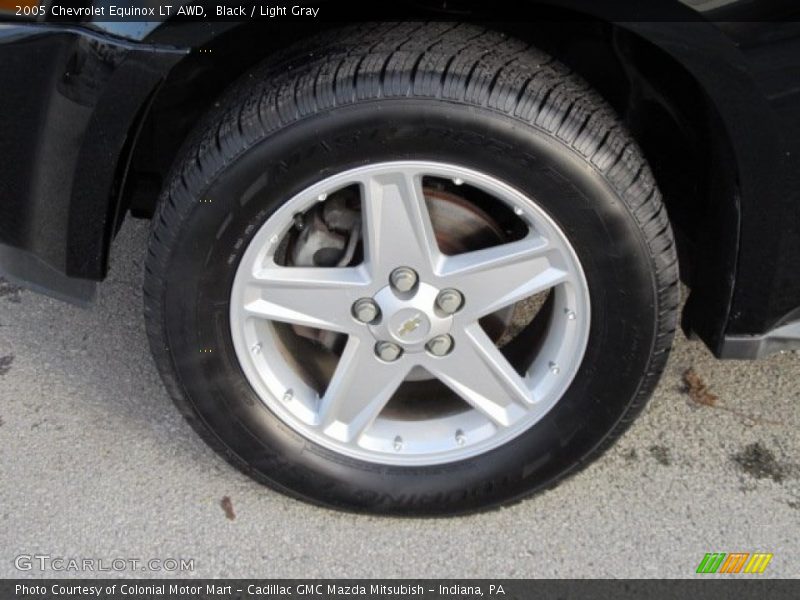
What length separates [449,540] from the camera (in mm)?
2334

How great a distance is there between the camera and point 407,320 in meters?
2.15

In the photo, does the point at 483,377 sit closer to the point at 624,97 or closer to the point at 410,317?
the point at 410,317

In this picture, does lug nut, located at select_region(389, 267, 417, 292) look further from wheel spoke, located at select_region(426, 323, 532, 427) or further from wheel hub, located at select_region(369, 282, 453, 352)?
wheel spoke, located at select_region(426, 323, 532, 427)

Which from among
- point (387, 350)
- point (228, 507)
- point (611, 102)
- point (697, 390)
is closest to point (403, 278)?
point (387, 350)

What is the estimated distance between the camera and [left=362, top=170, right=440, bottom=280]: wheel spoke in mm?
2016

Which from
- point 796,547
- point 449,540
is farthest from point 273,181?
point 796,547

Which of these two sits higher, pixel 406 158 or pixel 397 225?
pixel 406 158

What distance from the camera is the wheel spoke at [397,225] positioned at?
79.4 inches

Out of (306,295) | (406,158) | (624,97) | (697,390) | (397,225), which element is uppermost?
(624,97)

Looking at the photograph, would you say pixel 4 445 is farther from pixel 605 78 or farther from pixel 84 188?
pixel 605 78

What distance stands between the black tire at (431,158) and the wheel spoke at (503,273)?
0.08 metres

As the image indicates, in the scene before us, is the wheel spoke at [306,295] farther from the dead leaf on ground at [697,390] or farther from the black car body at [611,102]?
the dead leaf on ground at [697,390]

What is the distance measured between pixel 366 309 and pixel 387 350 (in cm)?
12

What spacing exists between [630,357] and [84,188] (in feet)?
4.02
